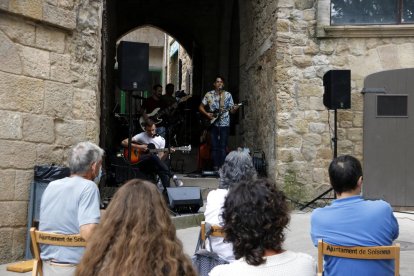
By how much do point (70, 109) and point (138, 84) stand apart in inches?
58.4

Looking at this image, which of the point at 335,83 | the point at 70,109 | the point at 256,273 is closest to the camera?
the point at 256,273

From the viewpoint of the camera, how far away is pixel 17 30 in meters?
5.66

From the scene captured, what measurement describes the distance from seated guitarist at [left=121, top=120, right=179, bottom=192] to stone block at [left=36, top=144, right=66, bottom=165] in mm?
2029

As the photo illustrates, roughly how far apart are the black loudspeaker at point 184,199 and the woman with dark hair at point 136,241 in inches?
208

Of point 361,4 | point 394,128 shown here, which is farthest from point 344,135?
point 361,4

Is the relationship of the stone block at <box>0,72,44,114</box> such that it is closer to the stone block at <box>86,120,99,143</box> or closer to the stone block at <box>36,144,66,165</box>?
the stone block at <box>36,144,66,165</box>

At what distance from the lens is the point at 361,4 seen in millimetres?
9172

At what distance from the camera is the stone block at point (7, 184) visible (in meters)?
5.50

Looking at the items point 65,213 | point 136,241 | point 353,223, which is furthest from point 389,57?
point 136,241

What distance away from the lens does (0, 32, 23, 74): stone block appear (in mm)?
5531

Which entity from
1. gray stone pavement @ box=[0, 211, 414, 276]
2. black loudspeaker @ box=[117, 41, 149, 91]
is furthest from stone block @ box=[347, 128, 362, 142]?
black loudspeaker @ box=[117, 41, 149, 91]

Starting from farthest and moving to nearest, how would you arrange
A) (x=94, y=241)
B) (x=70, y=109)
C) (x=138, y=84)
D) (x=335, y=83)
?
(x=335, y=83), (x=138, y=84), (x=70, y=109), (x=94, y=241)

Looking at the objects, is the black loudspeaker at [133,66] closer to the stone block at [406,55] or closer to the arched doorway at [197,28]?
the stone block at [406,55]

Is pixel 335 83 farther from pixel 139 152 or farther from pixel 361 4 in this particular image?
pixel 139 152
